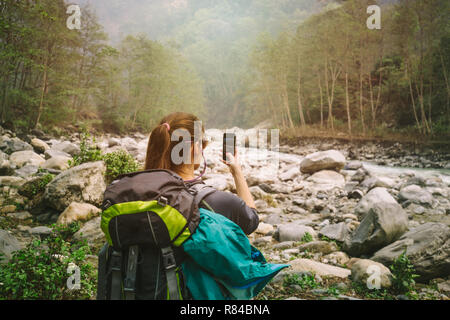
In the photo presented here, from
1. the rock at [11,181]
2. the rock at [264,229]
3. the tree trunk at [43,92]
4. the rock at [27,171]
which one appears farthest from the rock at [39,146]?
the rock at [264,229]

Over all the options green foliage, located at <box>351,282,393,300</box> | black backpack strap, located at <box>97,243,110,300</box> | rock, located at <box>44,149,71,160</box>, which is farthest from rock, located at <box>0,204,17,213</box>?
green foliage, located at <box>351,282,393,300</box>

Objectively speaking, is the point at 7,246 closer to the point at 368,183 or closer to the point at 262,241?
the point at 262,241

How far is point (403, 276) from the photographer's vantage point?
79.7 inches

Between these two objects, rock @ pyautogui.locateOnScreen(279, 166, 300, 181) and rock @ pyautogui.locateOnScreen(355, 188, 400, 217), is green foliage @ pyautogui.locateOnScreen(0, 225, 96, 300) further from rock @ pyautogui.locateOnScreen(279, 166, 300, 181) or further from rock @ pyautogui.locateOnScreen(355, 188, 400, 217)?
rock @ pyautogui.locateOnScreen(279, 166, 300, 181)

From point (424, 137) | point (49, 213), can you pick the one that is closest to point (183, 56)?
point (49, 213)

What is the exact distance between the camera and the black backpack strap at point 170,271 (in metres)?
0.89

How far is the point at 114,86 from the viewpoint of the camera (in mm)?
5801

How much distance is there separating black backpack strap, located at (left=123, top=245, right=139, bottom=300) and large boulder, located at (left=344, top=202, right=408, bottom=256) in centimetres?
256

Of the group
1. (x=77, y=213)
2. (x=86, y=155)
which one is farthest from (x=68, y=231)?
(x=86, y=155)

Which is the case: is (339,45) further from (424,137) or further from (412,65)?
(424,137)

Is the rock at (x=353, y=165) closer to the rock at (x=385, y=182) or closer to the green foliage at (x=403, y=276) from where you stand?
the rock at (x=385, y=182)

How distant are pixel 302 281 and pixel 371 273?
0.55 meters

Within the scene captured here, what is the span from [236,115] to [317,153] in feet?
8.91

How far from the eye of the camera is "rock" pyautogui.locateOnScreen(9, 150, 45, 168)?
190 inches
